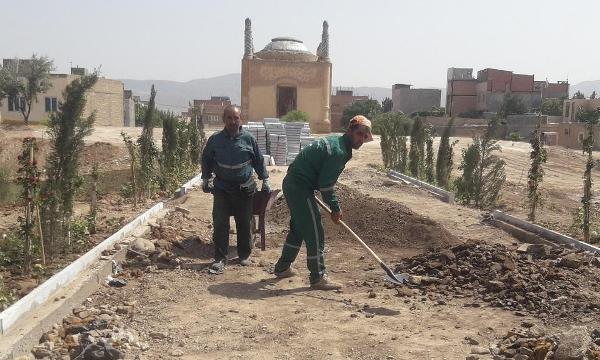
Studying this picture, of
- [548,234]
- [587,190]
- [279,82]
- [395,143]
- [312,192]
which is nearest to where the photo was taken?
[312,192]

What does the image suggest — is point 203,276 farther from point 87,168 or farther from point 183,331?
point 87,168

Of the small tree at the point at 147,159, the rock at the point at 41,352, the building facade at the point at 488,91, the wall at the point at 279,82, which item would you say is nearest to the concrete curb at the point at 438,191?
the small tree at the point at 147,159

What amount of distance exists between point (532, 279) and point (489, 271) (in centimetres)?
41

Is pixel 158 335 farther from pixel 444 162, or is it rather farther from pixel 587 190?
pixel 444 162

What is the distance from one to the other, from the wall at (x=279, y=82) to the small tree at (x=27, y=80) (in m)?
12.9

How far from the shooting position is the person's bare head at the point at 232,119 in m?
6.04

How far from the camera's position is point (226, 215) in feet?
20.4

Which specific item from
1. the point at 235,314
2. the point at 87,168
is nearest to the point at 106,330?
the point at 235,314

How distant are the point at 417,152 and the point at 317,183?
11.9m

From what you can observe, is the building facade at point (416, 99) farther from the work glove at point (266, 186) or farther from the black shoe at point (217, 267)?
the black shoe at point (217, 267)

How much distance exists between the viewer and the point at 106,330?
4094 millimetres

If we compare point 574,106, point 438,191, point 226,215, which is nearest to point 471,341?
point 226,215

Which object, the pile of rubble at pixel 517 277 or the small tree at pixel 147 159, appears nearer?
the pile of rubble at pixel 517 277

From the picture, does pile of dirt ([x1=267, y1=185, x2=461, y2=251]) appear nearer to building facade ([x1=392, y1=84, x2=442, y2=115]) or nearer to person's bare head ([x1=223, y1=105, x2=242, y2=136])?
person's bare head ([x1=223, y1=105, x2=242, y2=136])
